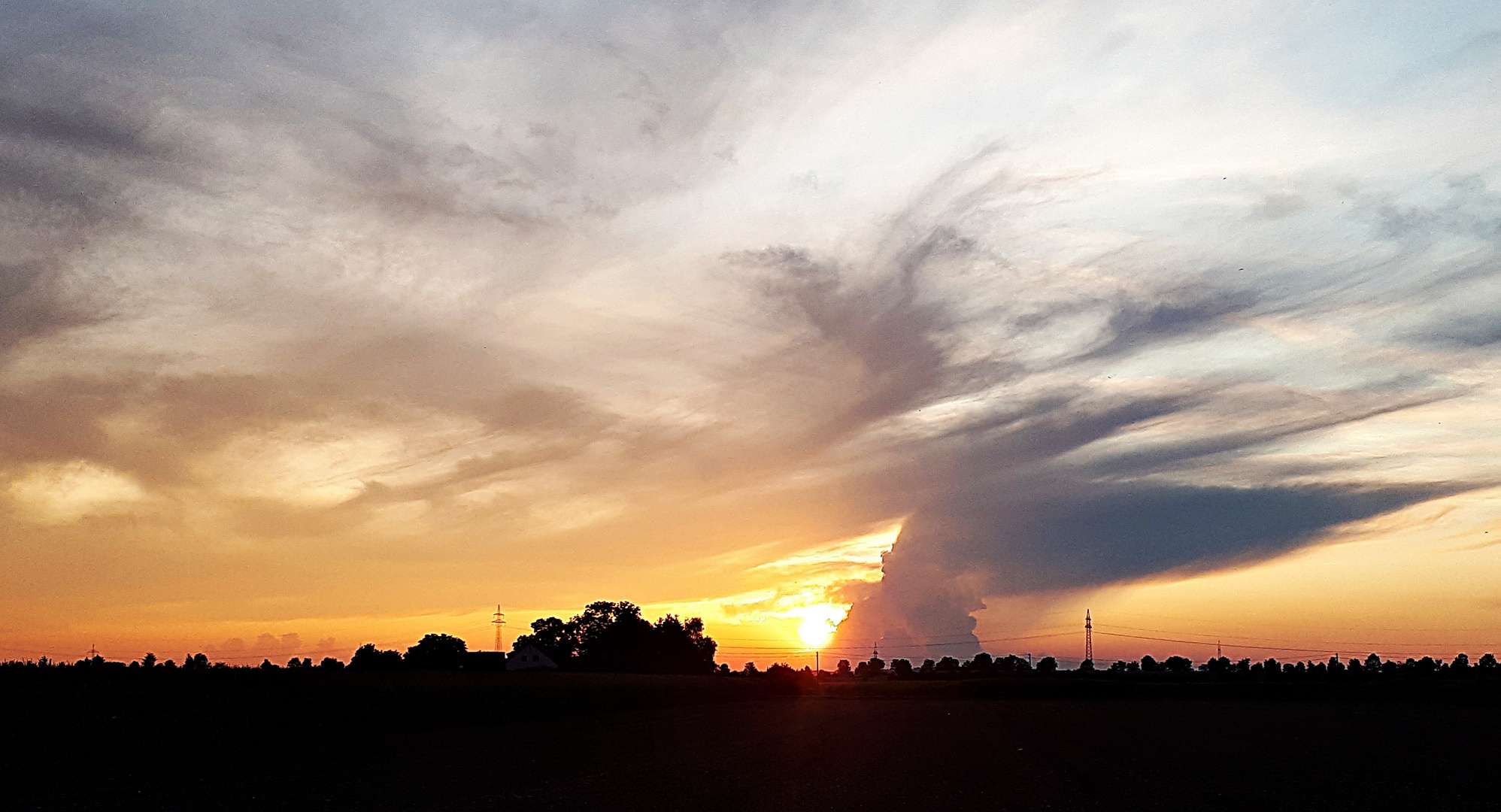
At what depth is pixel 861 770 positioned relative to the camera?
28094 millimetres

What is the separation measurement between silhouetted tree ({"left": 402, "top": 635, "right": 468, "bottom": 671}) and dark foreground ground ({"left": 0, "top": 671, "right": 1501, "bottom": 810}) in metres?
112

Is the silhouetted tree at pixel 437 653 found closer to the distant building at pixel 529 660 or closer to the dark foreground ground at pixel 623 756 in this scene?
the distant building at pixel 529 660

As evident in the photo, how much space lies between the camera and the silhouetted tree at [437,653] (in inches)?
6580

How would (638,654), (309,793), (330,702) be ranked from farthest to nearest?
(638,654)
(330,702)
(309,793)

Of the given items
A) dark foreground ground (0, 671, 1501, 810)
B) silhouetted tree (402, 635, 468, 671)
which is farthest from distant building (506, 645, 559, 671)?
dark foreground ground (0, 671, 1501, 810)

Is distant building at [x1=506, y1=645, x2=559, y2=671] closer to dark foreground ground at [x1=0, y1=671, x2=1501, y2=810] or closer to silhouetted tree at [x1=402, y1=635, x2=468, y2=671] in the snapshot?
silhouetted tree at [x1=402, y1=635, x2=468, y2=671]

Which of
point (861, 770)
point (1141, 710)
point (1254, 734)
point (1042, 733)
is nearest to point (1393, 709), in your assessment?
point (1141, 710)

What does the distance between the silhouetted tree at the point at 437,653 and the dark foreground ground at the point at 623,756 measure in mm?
112015

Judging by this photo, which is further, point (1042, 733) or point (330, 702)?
point (1042, 733)

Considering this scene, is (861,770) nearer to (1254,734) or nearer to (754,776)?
(754,776)

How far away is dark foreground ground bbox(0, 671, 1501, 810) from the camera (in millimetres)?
22328

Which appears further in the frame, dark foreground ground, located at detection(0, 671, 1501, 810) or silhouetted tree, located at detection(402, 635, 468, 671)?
silhouetted tree, located at detection(402, 635, 468, 671)

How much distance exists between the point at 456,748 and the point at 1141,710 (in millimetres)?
65086

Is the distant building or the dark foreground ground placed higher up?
the dark foreground ground
